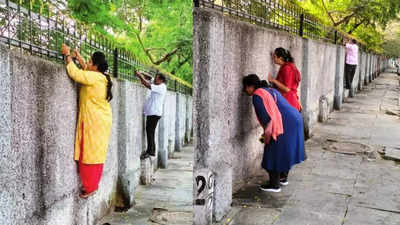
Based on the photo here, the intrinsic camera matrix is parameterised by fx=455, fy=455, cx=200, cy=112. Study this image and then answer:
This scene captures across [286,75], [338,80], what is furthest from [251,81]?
[338,80]

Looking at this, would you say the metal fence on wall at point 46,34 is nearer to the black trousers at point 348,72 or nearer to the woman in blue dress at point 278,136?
the woman in blue dress at point 278,136

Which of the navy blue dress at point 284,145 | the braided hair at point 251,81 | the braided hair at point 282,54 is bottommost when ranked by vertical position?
the navy blue dress at point 284,145

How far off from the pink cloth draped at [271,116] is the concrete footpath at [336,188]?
88 centimetres

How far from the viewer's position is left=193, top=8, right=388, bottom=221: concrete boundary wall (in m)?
5.22

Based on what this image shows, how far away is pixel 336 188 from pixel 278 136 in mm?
1194

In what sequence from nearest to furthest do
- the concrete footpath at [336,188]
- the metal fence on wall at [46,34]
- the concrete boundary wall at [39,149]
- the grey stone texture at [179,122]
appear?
the concrete boundary wall at [39,149]
the metal fence on wall at [46,34]
the concrete footpath at [336,188]
the grey stone texture at [179,122]

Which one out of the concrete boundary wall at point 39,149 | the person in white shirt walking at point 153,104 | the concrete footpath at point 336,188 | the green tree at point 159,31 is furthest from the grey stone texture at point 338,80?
the concrete boundary wall at point 39,149

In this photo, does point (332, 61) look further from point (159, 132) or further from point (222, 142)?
point (222, 142)

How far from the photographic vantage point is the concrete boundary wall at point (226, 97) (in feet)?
17.1

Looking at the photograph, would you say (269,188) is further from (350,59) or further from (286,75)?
(350,59)

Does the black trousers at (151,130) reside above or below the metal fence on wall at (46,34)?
below

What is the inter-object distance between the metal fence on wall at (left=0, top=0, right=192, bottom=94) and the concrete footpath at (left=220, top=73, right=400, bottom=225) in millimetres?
2946

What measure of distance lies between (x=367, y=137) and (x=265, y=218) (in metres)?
5.64

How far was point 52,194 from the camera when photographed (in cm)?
506
